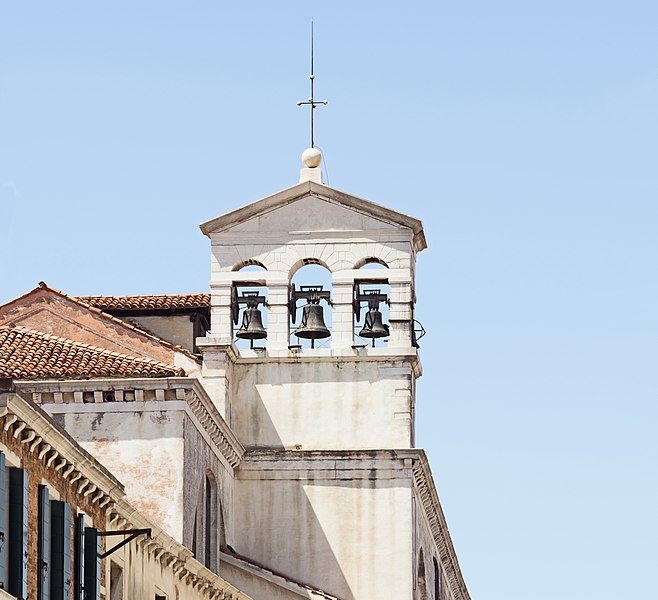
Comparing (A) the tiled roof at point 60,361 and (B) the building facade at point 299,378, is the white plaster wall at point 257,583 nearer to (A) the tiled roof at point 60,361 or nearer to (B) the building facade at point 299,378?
(B) the building facade at point 299,378

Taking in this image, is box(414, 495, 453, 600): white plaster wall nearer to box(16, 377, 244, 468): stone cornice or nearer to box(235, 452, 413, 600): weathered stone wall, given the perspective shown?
box(235, 452, 413, 600): weathered stone wall

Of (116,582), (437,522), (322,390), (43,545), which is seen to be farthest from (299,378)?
(43,545)

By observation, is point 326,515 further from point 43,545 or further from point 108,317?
point 43,545

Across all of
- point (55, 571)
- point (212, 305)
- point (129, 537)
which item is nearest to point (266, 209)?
point (212, 305)

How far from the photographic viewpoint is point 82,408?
140 feet

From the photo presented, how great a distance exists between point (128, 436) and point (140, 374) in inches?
50.4

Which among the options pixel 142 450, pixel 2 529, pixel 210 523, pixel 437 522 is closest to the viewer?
pixel 2 529

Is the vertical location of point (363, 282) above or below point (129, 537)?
above

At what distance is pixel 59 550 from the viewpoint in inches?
1184

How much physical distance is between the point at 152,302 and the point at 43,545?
21.2 m

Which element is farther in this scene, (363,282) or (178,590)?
(363,282)

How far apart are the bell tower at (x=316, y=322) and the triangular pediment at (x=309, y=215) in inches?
0.9

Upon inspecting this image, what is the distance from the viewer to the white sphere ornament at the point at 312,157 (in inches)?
2010

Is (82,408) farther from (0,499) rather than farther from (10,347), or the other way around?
(0,499)
